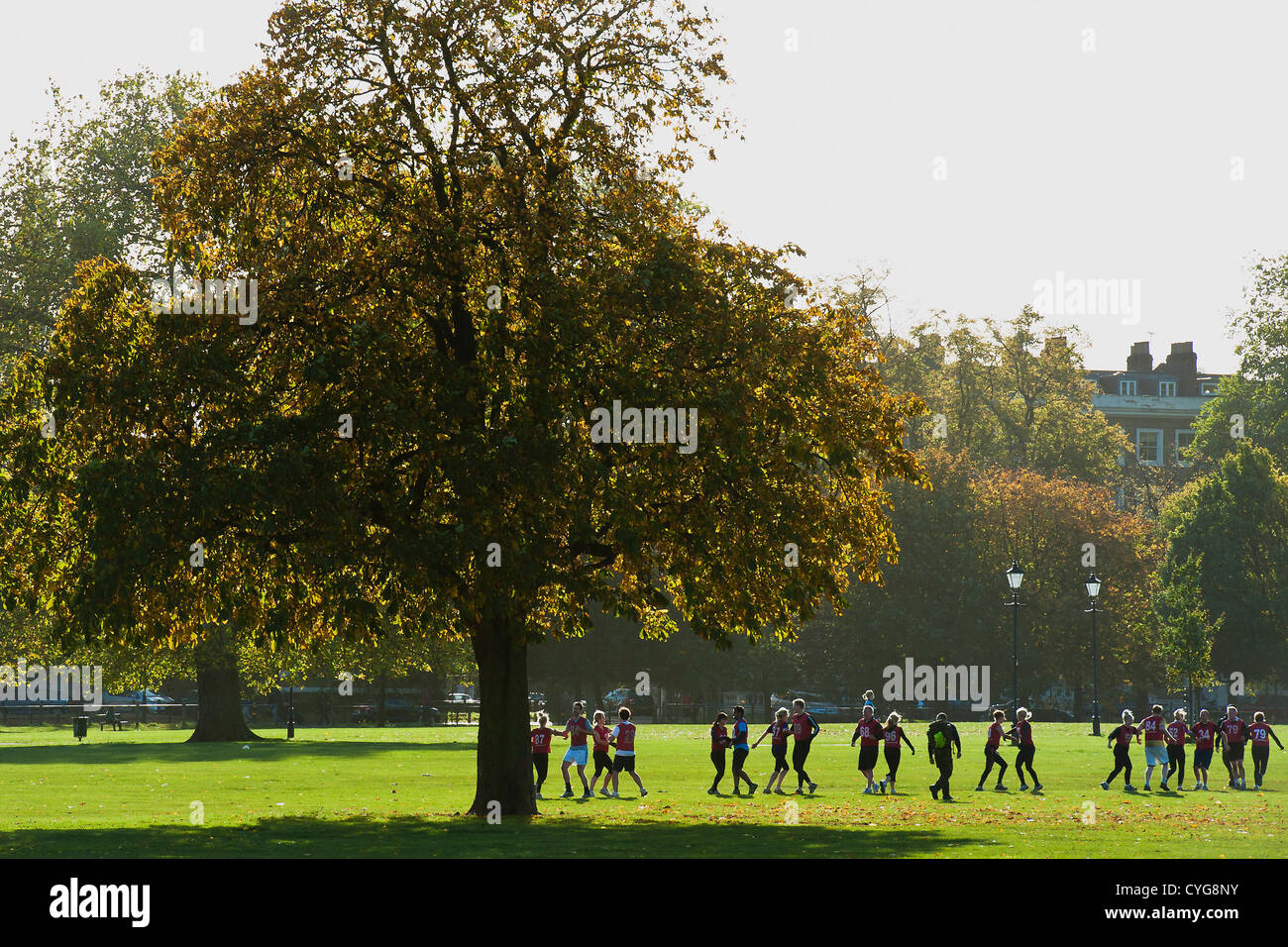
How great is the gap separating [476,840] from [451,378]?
647 cm

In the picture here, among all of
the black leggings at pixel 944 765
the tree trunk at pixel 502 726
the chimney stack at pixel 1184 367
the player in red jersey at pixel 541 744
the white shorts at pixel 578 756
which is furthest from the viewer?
the chimney stack at pixel 1184 367

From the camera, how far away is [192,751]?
47.6m

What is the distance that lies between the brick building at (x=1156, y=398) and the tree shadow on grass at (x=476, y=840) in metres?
101

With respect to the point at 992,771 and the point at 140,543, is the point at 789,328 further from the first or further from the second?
the point at 992,771

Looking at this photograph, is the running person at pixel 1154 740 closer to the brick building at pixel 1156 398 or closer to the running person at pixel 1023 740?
the running person at pixel 1023 740

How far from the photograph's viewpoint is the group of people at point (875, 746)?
29.4 metres

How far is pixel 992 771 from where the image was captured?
3691 centimetres

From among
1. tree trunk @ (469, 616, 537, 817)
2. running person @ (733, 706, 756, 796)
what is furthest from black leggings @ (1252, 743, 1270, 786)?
tree trunk @ (469, 616, 537, 817)

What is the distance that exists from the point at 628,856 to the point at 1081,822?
8.40m

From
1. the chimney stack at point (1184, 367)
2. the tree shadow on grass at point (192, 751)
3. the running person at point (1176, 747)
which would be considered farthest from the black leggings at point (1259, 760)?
the chimney stack at point (1184, 367)

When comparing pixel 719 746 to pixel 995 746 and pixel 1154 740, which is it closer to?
pixel 995 746

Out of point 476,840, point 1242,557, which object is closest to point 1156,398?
point 1242,557

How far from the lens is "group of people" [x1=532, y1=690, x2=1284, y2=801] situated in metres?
29.4

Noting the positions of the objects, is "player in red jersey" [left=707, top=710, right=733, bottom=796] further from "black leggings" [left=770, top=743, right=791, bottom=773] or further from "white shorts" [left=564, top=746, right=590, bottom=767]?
"white shorts" [left=564, top=746, right=590, bottom=767]
